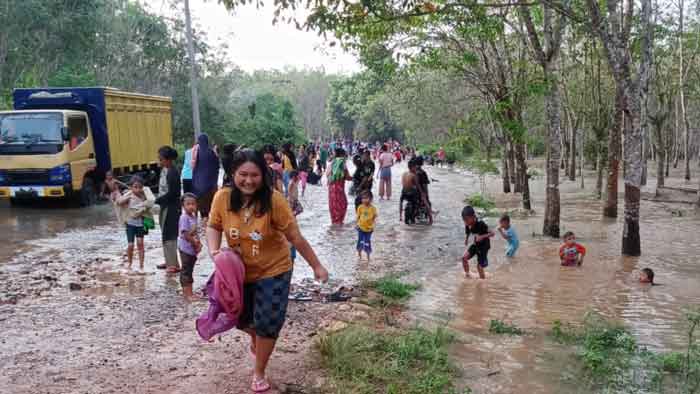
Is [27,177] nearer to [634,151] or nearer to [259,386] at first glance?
[259,386]

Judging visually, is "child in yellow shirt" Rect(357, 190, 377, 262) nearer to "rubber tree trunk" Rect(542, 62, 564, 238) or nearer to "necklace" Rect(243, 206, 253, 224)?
"rubber tree trunk" Rect(542, 62, 564, 238)

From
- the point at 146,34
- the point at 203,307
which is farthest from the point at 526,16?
the point at 146,34

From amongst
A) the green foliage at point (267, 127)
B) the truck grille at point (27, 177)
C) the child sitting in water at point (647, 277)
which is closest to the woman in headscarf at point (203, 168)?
the child sitting in water at point (647, 277)

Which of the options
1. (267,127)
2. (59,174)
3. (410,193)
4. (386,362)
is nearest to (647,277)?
(386,362)

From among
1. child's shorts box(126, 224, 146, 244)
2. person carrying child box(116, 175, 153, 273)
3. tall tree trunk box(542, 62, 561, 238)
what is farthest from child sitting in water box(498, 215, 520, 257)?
child's shorts box(126, 224, 146, 244)

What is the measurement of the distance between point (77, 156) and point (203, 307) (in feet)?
33.9

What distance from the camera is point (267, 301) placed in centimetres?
379

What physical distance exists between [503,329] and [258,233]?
313 centimetres

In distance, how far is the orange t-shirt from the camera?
3768mm

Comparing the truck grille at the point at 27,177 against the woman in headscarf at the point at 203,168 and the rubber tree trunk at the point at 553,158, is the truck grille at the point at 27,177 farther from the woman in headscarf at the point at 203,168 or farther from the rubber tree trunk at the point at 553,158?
the rubber tree trunk at the point at 553,158

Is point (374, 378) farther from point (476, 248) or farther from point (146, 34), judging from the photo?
point (146, 34)

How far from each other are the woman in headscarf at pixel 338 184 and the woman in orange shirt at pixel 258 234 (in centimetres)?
830

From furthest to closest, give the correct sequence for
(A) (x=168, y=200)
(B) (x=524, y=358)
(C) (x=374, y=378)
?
(A) (x=168, y=200) → (B) (x=524, y=358) → (C) (x=374, y=378)

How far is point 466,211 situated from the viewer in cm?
832
